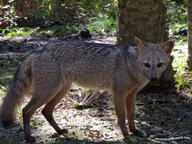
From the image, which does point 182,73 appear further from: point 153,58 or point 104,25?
point 104,25

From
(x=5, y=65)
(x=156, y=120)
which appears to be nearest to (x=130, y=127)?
(x=156, y=120)

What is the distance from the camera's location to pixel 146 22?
21.7 ft

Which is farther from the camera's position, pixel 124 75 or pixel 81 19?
pixel 81 19

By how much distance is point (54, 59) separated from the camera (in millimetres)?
5121

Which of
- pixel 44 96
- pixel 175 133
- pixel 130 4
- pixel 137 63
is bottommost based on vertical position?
pixel 175 133

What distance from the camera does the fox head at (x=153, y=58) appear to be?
4900mm

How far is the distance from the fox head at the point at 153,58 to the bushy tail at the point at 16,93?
1.83m

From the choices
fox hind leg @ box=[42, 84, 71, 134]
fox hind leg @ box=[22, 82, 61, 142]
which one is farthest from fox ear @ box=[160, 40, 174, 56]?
fox hind leg @ box=[22, 82, 61, 142]

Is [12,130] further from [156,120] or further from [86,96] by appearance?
[156,120]

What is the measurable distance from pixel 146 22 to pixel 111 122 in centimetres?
232

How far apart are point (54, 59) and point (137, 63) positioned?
54.0 inches

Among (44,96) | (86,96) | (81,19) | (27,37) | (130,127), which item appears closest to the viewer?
(44,96)

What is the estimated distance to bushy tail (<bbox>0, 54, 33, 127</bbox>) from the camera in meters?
5.10

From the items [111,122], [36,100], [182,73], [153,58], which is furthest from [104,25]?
[36,100]
